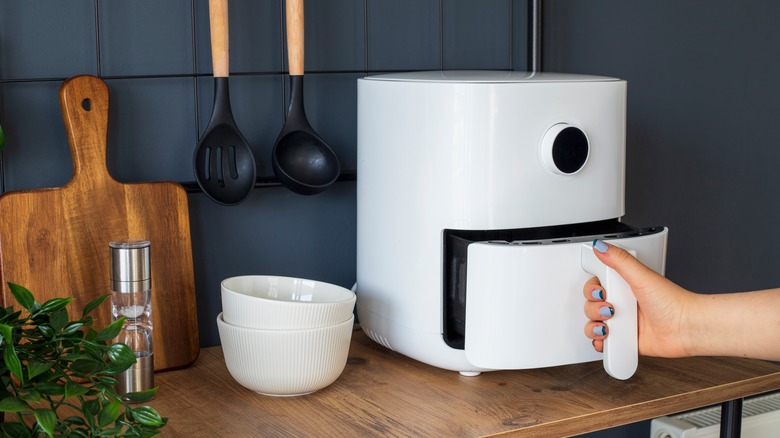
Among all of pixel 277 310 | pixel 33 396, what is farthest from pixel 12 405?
pixel 277 310

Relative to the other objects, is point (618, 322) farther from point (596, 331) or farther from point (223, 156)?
point (223, 156)

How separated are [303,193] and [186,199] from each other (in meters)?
0.16

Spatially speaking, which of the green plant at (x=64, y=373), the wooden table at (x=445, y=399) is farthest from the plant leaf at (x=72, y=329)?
the wooden table at (x=445, y=399)

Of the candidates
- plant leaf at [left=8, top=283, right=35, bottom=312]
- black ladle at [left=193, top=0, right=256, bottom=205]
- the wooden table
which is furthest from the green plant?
black ladle at [left=193, top=0, right=256, bottom=205]

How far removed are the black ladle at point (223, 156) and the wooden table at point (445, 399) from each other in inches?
9.0

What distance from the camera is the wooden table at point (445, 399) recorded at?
972 millimetres

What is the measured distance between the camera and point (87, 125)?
43.0 inches

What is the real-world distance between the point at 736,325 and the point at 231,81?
722 millimetres

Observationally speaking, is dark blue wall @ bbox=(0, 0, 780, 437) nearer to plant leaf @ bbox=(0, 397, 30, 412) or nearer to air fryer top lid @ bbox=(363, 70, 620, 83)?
air fryer top lid @ bbox=(363, 70, 620, 83)

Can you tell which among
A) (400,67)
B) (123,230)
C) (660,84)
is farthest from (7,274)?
(660,84)

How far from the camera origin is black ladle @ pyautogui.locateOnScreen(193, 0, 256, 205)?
117cm

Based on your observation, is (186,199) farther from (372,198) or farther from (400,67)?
(400,67)

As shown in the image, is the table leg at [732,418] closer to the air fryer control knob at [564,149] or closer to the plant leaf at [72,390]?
the air fryer control knob at [564,149]

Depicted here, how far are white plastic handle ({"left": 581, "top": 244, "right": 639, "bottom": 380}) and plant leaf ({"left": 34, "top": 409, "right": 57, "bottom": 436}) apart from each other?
2.05 ft
